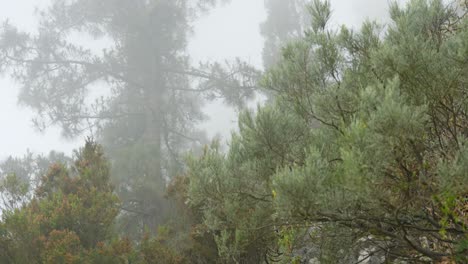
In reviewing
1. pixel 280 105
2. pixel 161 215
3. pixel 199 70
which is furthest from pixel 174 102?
pixel 280 105

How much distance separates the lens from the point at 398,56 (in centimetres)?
281

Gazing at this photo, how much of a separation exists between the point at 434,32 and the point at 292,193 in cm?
197

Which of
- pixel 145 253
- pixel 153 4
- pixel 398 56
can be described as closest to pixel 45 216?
pixel 145 253

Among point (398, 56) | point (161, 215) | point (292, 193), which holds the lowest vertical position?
point (292, 193)

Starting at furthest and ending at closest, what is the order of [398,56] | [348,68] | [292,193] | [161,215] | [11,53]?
[11,53] → [161,215] → [348,68] → [398,56] → [292,193]

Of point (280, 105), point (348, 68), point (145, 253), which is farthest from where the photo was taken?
point (145, 253)

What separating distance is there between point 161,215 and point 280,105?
23.5ft

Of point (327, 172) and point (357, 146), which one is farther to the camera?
point (327, 172)

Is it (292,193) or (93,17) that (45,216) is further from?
(93,17)

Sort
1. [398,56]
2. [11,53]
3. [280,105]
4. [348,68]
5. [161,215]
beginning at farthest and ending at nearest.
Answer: [11,53] → [161,215] → [280,105] → [348,68] → [398,56]

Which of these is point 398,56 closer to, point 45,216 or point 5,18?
point 45,216

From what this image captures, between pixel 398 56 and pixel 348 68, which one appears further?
pixel 348 68

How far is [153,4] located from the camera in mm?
14336

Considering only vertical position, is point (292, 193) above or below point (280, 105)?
below
